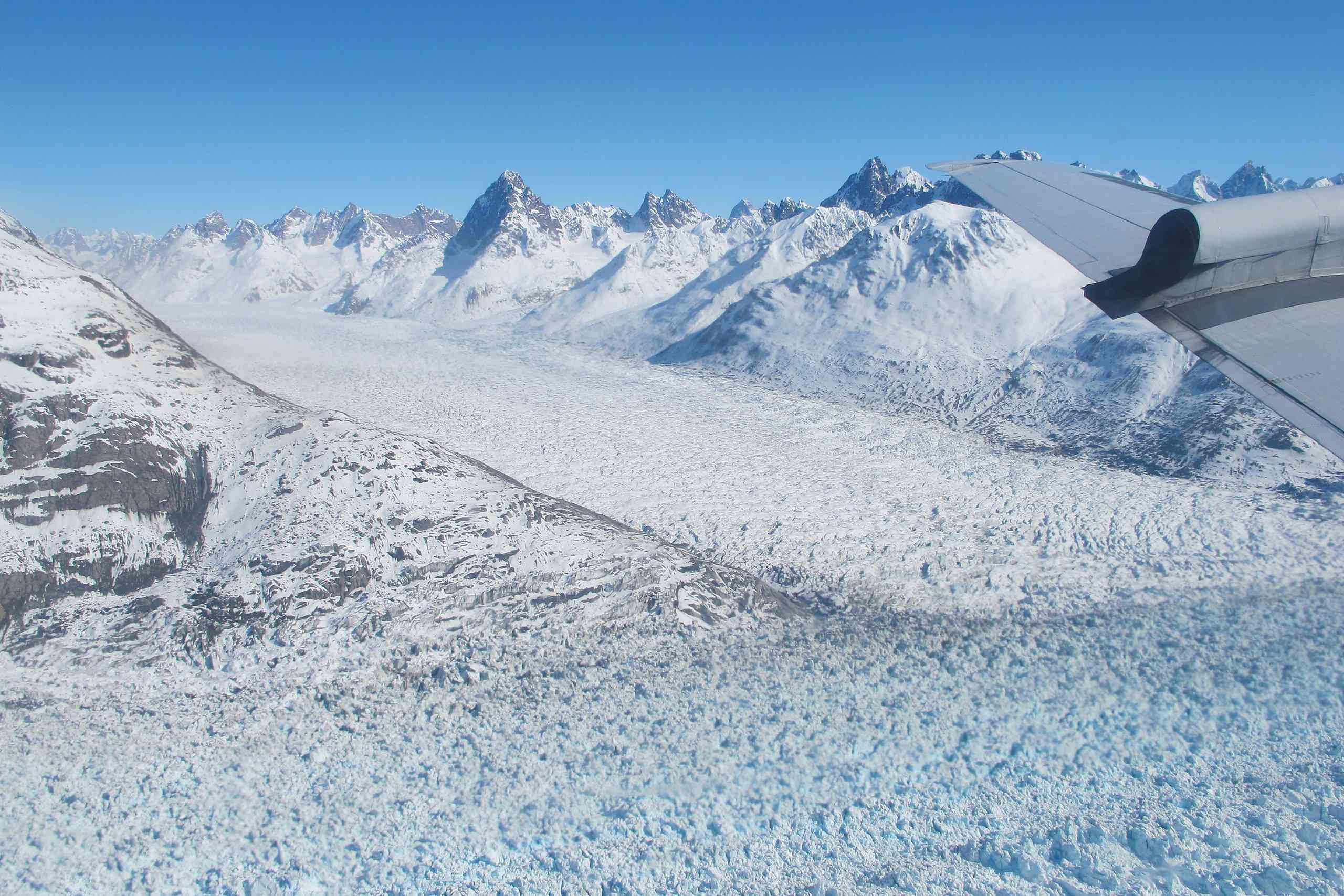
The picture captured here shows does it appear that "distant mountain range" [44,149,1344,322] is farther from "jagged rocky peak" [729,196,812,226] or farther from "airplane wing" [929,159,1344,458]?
"airplane wing" [929,159,1344,458]

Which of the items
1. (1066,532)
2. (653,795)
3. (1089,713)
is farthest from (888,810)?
(1066,532)

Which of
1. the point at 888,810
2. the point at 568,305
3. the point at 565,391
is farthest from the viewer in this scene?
the point at 568,305

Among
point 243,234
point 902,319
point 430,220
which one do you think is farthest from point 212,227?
point 902,319

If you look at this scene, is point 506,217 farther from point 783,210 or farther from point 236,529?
point 236,529

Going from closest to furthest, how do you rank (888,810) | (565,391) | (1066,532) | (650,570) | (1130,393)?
(888,810)
(650,570)
(1066,532)
(1130,393)
(565,391)

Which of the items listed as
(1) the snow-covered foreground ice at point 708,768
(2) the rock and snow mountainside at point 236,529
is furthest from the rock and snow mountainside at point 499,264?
(1) the snow-covered foreground ice at point 708,768

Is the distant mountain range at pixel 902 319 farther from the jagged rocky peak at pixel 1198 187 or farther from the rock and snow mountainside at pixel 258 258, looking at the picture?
the rock and snow mountainside at pixel 258 258

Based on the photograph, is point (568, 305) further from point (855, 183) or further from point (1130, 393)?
point (855, 183)
